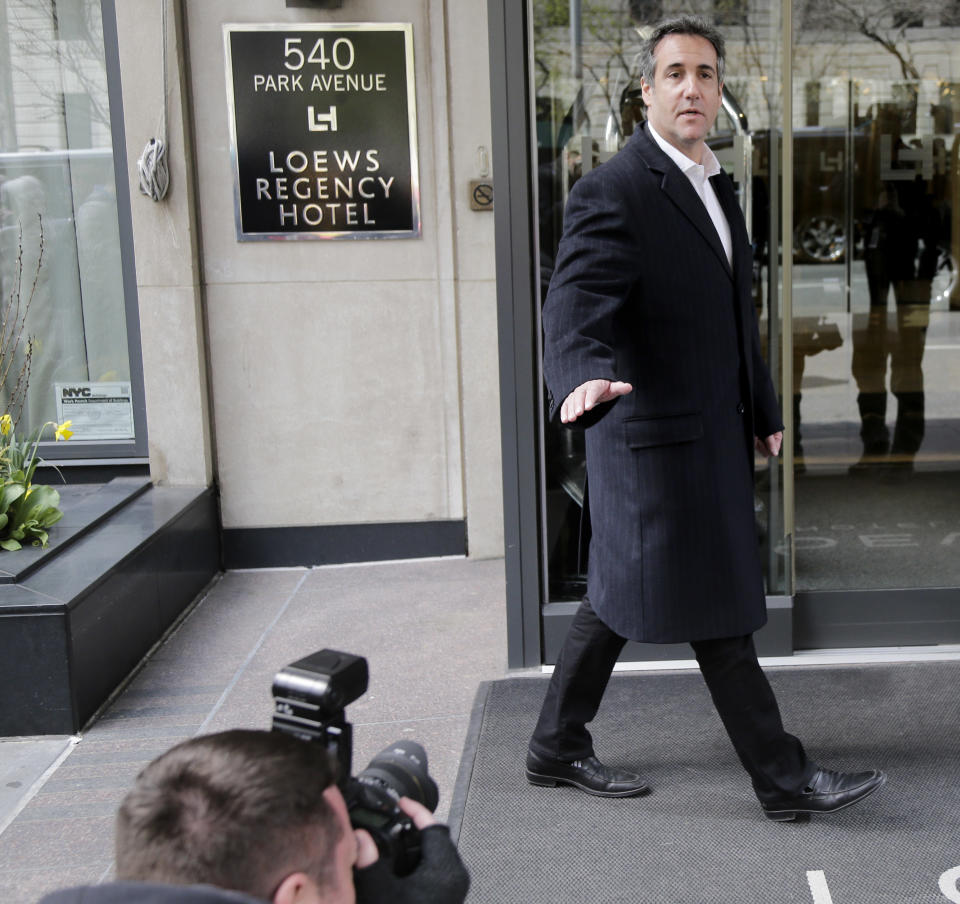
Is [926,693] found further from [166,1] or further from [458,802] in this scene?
[166,1]

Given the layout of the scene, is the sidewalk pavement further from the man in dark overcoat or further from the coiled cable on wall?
the coiled cable on wall

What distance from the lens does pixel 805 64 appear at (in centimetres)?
1135

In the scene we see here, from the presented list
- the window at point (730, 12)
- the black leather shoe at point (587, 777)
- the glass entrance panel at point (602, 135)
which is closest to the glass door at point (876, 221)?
the glass entrance panel at point (602, 135)

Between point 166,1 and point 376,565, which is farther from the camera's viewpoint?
point 376,565

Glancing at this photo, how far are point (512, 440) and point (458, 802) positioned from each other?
130 cm

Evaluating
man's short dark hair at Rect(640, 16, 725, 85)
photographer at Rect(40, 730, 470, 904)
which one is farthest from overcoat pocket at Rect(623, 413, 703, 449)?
photographer at Rect(40, 730, 470, 904)

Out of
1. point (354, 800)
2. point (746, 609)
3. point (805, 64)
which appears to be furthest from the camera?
point (805, 64)

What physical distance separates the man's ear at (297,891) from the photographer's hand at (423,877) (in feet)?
0.68

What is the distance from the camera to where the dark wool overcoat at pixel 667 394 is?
284cm

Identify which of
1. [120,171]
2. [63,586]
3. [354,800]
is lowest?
[63,586]

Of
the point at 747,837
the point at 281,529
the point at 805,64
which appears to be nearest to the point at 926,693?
the point at 747,837

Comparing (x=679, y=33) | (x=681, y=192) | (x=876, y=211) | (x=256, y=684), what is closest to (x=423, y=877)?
(x=681, y=192)

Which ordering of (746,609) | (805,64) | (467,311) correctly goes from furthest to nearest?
(805,64) < (467,311) < (746,609)

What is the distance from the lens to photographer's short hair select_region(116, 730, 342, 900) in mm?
1190
